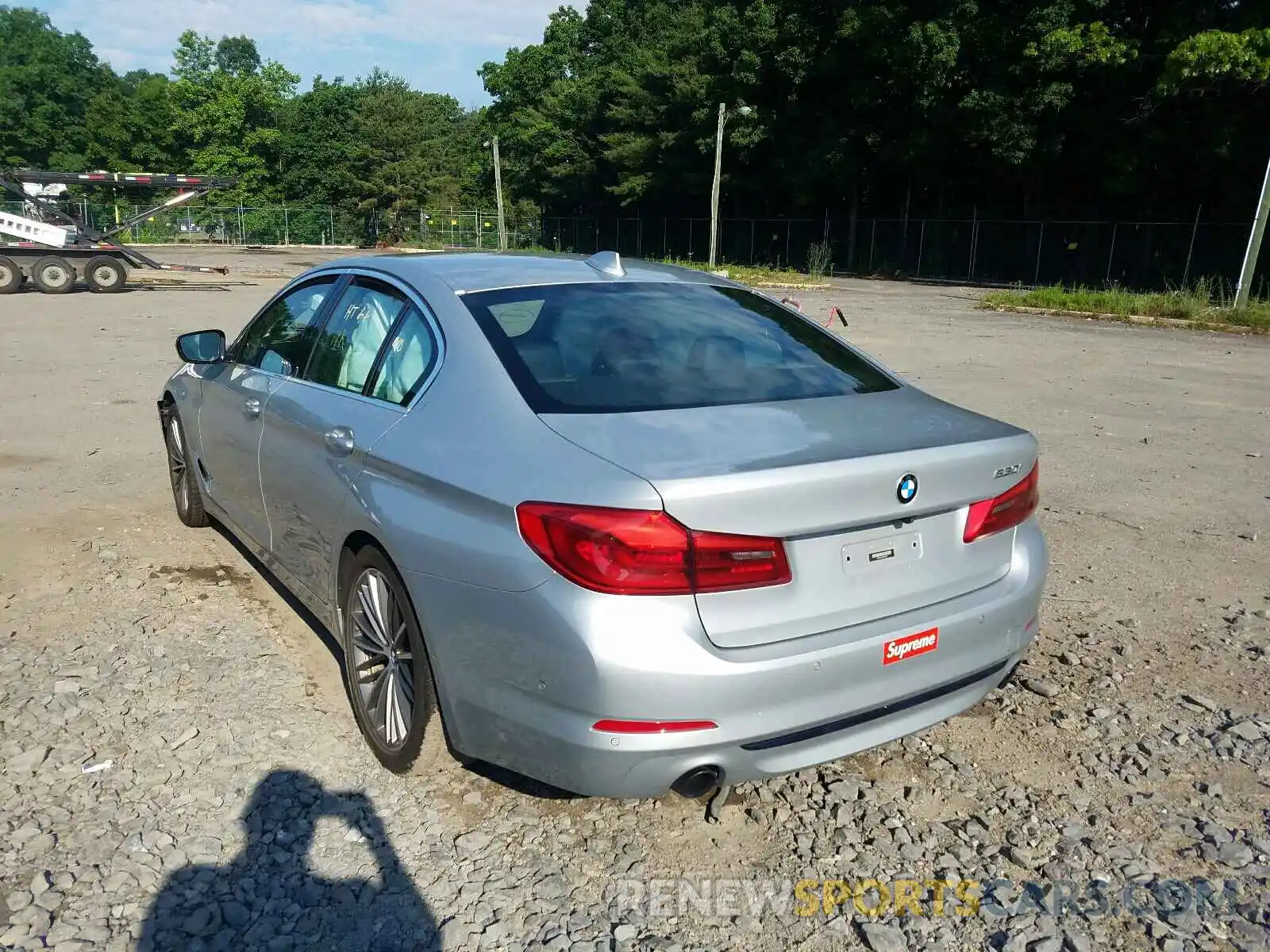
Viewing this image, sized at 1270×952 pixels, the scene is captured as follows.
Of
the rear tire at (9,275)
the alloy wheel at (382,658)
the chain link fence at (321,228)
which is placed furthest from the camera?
the chain link fence at (321,228)

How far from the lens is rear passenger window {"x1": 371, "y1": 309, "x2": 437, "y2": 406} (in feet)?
10.7

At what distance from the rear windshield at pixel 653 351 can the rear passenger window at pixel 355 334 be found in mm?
441

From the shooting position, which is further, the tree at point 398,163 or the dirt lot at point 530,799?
the tree at point 398,163

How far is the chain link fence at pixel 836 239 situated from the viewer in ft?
121

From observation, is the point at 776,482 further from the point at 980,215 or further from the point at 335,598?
the point at 980,215

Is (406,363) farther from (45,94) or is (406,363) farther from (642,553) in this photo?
(45,94)

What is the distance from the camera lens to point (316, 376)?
391 centimetres

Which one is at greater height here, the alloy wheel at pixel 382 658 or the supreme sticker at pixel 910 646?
the supreme sticker at pixel 910 646

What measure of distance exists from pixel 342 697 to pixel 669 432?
1876mm

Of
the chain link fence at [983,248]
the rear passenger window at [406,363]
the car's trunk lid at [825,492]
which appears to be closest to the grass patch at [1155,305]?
the chain link fence at [983,248]

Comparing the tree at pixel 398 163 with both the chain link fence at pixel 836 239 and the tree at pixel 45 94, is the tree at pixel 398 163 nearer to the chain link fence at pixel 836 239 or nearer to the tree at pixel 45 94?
the chain link fence at pixel 836 239

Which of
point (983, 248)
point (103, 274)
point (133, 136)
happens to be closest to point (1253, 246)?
point (983, 248)

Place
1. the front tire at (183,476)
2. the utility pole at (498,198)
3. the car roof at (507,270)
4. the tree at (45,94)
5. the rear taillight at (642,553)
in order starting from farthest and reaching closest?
1. the tree at (45,94)
2. the utility pole at (498,198)
3. the front tire at (183,476)
4. the car roof at (507,270)
5. the rear taillight at (642,553)

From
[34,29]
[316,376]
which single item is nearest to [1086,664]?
[316,376]
